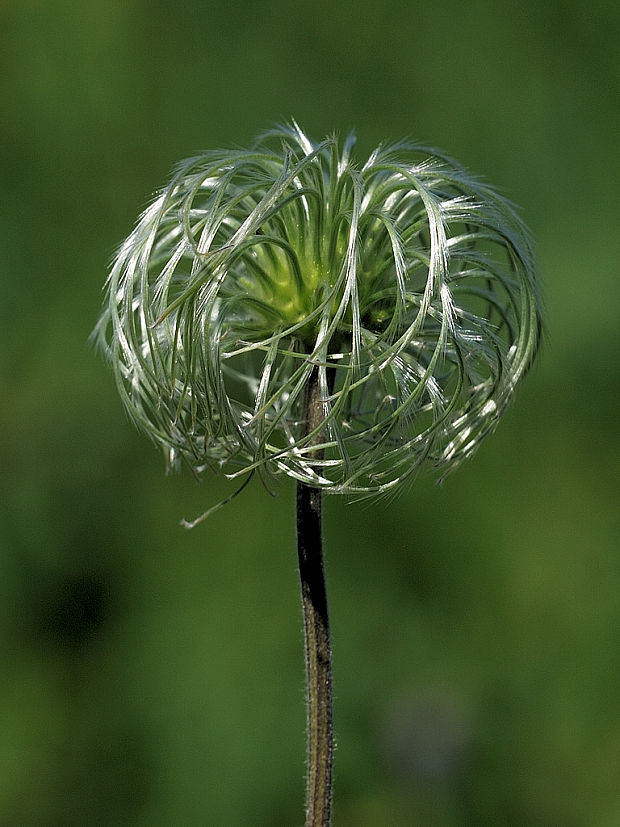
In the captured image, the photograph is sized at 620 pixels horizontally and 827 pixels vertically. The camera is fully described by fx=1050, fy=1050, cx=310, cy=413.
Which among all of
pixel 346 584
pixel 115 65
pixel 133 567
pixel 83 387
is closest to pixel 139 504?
pixel 133 567

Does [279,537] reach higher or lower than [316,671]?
lower

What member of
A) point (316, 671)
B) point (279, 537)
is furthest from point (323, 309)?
point (279, 537)

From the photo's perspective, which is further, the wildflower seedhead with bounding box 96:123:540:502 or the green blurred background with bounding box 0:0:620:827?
the green blurred background with bounding box 0:0:620:827

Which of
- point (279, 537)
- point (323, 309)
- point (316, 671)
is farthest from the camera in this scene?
point (279, 537)

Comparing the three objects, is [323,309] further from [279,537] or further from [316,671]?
[279,537]

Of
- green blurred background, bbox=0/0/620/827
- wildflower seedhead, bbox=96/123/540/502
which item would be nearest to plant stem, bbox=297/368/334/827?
wildflower seedhead, bbox=96/123/540/502

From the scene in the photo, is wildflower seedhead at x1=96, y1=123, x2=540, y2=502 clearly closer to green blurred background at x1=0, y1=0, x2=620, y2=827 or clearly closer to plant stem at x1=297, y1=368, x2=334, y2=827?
plant stem at x1=297, y1=368, x2=334, y2=827

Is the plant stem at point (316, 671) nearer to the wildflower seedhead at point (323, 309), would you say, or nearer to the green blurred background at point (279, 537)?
the wildflower seedhead at point (323, 309)
